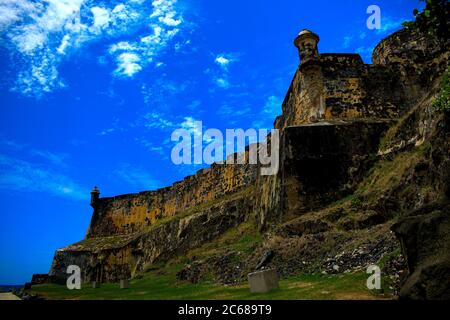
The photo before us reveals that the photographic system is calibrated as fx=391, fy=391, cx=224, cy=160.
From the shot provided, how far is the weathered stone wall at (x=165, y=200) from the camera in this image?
36.1m

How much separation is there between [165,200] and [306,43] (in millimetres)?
29963

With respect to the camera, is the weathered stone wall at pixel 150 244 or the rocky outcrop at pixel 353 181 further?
the weathered stone wall at pixel 150 244

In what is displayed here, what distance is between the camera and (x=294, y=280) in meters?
11.7

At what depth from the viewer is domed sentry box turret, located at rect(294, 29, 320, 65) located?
23484 millimetres

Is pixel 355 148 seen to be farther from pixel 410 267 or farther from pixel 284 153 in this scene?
pixel 410 267

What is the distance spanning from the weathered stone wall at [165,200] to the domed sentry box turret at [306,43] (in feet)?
40.4

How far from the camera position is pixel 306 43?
23.6 metres

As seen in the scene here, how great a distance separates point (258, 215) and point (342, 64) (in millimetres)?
10371
